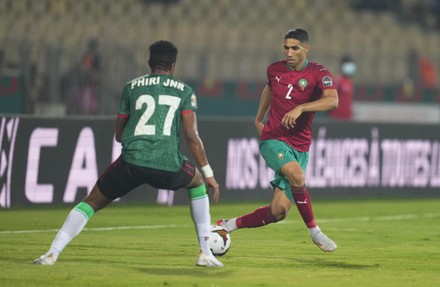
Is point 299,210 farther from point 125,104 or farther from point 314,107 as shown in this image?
point 125,104

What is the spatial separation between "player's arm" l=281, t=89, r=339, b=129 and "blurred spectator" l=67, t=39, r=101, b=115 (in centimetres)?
1090

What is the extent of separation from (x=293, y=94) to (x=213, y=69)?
1358cm

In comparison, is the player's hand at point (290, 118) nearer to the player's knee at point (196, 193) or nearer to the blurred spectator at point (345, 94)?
the player's knee at point (196, 193)

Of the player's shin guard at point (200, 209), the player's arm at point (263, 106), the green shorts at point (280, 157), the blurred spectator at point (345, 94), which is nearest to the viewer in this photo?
the player's shin guard at point (200, 209)

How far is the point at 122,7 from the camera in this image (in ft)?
85.6

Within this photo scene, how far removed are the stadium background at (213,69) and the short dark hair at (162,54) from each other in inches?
271

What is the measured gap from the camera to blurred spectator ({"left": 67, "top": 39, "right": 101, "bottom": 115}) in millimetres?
21188

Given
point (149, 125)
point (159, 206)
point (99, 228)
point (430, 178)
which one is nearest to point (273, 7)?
point (430, 178)

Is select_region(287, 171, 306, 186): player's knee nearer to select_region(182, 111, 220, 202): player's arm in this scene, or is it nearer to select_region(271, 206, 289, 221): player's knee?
select_region(271, 206, 289, 221): player's knee

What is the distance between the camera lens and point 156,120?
30.4 ft

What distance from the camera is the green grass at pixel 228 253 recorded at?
8.91 meters

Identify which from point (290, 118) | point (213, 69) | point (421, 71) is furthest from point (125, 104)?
point (421, 71)

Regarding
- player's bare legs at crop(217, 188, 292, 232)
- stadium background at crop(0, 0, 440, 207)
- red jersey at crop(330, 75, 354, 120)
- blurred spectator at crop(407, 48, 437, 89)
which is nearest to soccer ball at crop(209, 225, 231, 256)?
player's bare legs at crop(217, 188, 292, 232)

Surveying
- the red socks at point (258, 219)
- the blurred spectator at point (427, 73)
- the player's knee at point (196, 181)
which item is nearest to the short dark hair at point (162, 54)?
the player's knee at point (196, 181)
